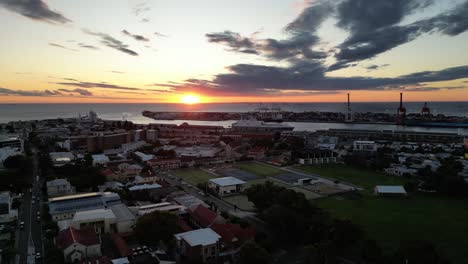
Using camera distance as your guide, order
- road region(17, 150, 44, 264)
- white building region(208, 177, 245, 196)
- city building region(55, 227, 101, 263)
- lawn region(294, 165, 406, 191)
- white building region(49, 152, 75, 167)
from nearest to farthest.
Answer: city building region(55, 227, 101, 263)
road region(17, 150, 44, 264)
white building region(208, 177, 245, 196)
lawn region(294, 165, 406, 191)
white building region(49, 152, 75, 167)

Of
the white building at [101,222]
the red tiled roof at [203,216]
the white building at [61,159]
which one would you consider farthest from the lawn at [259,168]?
the white building at [61,159]

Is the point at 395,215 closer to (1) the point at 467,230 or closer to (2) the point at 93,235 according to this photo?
(1) the point at 467,230

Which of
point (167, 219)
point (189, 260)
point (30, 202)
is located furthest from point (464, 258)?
point (30, 202)

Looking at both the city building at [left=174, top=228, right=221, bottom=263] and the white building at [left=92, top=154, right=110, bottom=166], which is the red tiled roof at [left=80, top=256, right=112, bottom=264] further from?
the white building at [left=92, top=154, right=110, bottom=166]

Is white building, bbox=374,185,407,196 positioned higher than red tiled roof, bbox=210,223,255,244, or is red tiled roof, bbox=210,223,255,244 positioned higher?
red tiled roof, bbox=210,223,255,244

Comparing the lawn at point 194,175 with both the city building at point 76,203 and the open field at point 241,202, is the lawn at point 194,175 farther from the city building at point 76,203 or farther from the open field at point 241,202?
the city building at point 76,203

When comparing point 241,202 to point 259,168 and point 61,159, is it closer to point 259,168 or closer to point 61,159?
point 259,168

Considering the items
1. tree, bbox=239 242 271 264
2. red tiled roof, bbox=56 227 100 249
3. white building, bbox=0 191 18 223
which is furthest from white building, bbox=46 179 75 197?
tree, bbox=239 242 271 264

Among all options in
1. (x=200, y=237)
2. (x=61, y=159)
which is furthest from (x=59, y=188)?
(x=200, y=237)
